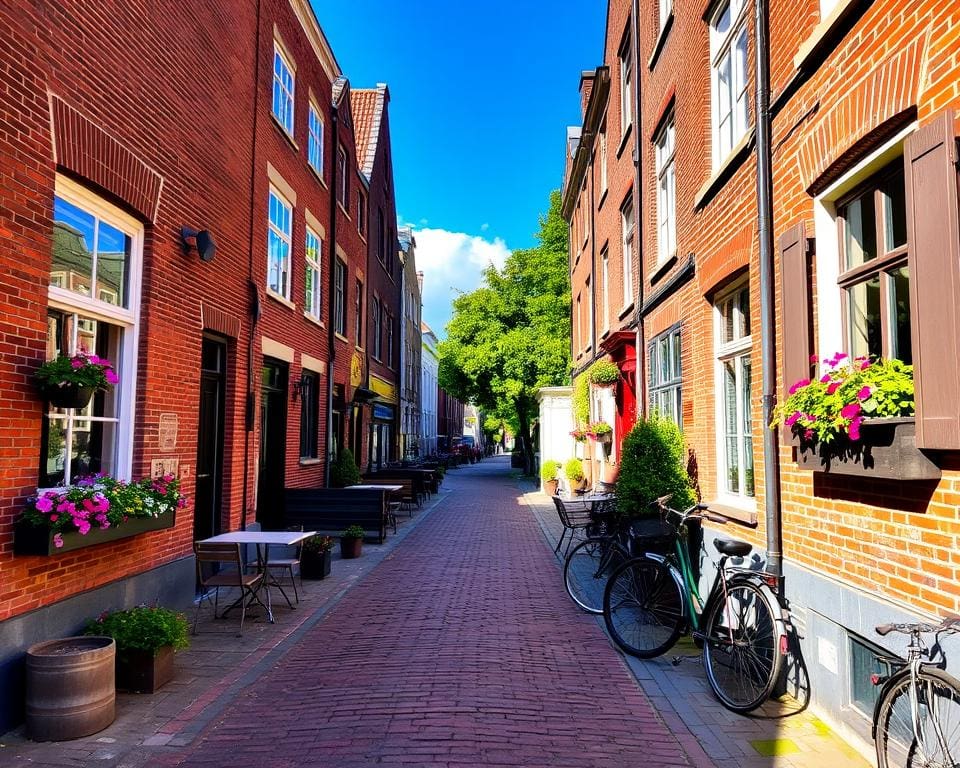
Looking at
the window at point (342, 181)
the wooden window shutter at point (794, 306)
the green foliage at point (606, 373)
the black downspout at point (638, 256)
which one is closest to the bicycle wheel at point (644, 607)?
the wooden window shutter at point (794, 306)

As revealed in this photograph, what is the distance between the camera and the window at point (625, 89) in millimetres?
12029

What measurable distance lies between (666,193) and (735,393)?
431 centimetres

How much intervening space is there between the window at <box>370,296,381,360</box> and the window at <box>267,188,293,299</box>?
7.80m

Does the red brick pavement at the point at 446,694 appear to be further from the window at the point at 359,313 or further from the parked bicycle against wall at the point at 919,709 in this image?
the window at the point at 359,313

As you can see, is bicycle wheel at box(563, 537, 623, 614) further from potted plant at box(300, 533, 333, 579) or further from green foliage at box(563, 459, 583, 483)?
green foliage at box(563, 459, 583, 483)

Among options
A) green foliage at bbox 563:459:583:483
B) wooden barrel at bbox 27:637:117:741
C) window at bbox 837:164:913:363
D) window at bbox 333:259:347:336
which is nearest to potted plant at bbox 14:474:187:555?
wooden barrel at bbox 27:637:117:741

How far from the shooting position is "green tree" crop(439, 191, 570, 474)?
93.5 ft

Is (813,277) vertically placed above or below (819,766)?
above

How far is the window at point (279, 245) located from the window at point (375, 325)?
7800mm

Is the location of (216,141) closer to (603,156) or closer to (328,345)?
(328,345)

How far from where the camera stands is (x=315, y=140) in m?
13.8

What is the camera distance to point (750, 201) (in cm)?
570

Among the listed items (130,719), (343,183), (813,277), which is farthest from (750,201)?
(343,183)

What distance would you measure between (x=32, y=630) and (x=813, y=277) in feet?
18.5
